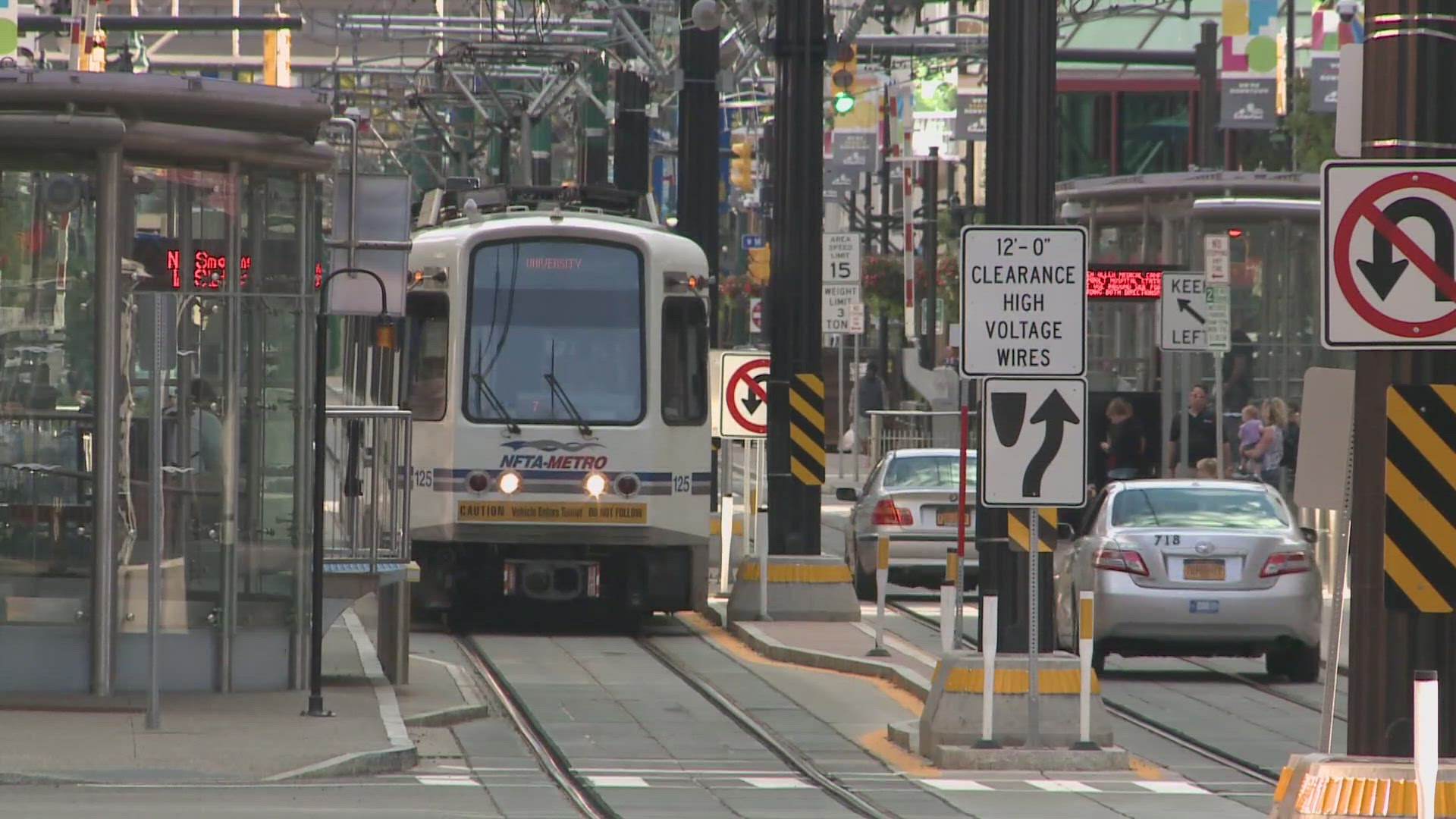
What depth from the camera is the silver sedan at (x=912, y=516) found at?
25266 mm

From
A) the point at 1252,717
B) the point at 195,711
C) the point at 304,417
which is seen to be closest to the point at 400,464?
the point at 304,417

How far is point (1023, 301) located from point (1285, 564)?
5.60 metres

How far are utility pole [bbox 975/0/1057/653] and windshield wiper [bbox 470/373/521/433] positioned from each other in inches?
281

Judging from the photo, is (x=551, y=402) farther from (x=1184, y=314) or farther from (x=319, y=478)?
(x=1184, y=314)

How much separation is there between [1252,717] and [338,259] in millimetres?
6339

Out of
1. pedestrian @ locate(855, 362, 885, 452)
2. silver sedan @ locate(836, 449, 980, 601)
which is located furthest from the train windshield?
pedestrian @ locate(855, 362, 885, 452)

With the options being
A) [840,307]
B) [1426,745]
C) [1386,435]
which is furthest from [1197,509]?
[840,307]

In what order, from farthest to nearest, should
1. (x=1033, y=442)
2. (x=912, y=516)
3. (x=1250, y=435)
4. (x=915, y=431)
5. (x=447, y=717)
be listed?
(x=915, y=431) → (x=1250, y=435) → (x=912, y=516) → (x=447, y=717) → (x=1033, y=442)

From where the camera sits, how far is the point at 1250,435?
28.7 m

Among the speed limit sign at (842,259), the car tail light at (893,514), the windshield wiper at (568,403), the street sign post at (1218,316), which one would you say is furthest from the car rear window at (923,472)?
the speed limit sign at (842,259)

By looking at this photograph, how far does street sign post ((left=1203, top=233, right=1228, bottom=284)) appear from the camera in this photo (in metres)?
25.6

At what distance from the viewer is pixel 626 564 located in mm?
21781

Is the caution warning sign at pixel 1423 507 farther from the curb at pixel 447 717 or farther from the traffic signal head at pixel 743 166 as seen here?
the traffic signal head at pixel 743 166

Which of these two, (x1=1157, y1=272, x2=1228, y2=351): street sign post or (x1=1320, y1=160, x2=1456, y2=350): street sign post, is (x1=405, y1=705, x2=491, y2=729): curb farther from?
(x1=1157, y1=272, x2=1228, y2=351): street sign post
